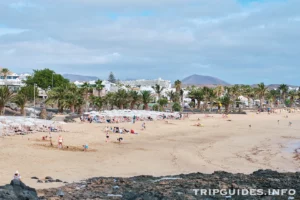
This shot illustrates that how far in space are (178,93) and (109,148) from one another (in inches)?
3011

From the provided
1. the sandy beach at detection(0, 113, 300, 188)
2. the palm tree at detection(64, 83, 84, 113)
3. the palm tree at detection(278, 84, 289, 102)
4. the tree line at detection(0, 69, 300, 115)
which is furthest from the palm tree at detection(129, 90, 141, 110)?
the palm tree at detection(278, 84, 289, 102)

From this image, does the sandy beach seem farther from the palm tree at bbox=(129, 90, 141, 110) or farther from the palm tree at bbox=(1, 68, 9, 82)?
the palm tree at bbox=(1, 68, 9, 82)

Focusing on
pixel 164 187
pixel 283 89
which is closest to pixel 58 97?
pixel 164 187

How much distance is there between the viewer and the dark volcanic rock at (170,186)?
11523mm

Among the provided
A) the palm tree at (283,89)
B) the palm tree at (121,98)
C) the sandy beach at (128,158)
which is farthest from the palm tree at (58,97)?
the palm tree at (283,89)

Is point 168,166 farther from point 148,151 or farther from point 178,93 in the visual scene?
point 178,93

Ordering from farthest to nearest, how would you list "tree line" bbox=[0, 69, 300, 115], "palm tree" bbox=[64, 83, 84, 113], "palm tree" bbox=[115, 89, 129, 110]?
"palm tree" bbox=[115, 89, 129, 110] → "palm tree" bbox=[64, 83, 84, 113] → "tree line" bbox=[0, 69, 300, 115]

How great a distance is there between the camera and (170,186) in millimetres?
13031

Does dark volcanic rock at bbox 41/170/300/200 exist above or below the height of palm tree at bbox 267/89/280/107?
below

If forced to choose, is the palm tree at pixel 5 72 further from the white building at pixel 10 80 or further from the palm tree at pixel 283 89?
the palm tree at pixel 283 89

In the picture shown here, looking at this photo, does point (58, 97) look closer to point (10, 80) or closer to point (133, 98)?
point (133, 98)

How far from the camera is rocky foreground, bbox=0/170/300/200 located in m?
11.3

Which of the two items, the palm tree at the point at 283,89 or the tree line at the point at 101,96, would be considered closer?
the tree line at the point at 101,96

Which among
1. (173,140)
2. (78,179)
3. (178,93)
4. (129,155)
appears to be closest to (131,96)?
(178,93)
